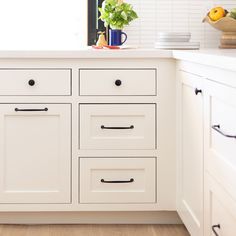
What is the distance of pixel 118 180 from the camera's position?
116 inches

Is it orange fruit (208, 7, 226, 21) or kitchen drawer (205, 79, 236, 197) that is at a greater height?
orange fruit (208, 7, 226, 21)

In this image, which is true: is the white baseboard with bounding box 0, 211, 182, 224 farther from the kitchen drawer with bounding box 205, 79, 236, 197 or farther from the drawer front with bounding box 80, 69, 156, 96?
the kitchen drawer with bounding box 205, 79, 236, 197

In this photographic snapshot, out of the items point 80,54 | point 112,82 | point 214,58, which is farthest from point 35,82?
point 214,58

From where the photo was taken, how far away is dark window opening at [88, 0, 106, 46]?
11.8 feet

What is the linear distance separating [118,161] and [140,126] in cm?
20

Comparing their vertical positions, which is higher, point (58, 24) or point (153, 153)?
point (58, 24)

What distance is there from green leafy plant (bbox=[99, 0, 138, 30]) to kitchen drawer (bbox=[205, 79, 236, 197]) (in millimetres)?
1231

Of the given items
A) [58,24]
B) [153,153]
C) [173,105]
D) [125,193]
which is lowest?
[125,193]

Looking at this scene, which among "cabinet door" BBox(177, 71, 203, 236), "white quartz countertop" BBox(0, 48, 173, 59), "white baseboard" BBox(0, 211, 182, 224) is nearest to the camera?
"cabinet door" BBox(177, 71, 203, 236)

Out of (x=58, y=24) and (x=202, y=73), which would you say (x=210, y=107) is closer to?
(x=202, y=73)

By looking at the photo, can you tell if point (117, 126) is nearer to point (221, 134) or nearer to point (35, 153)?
point (35, 153)

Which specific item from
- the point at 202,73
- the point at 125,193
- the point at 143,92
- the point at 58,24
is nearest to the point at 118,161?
the point at 125,193

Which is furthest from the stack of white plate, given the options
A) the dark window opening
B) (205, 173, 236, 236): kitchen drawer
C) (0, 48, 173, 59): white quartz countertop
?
(205, 173, 236, 236): kitchen drawer

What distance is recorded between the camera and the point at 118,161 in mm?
2920
